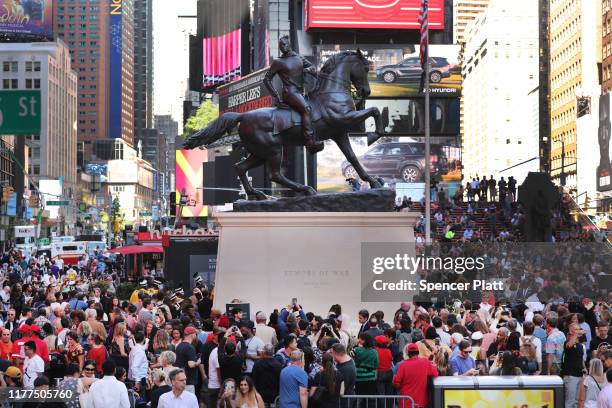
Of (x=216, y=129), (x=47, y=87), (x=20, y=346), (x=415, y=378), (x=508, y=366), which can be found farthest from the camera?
(x=47, y=87)

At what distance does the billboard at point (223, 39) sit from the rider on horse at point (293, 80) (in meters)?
86.1

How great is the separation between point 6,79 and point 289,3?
89.2 metres

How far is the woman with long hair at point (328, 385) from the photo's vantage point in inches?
490

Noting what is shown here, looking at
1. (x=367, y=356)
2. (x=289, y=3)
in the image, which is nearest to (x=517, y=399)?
(x=367, y=356)

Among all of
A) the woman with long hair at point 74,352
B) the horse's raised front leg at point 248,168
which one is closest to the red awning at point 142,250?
the horse's raised front leg at point 248,168

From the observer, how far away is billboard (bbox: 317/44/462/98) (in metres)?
80.7

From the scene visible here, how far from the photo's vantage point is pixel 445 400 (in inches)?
454

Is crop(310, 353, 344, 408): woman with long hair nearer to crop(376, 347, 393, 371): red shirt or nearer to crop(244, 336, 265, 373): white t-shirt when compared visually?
crop(376, 347, 393, 371): red shirt

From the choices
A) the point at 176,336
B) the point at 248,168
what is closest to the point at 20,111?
the point at 176,336

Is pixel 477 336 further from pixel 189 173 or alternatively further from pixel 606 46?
pixel 189 173

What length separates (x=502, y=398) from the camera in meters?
11.4

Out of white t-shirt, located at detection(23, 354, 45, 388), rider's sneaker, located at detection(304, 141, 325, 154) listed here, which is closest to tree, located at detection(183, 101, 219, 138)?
rider's sneaker, located at detection(304, 141, 325, 154)

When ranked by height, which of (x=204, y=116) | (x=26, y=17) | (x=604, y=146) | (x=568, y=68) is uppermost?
(x=26, y=17)

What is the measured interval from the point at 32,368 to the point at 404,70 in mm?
68846
